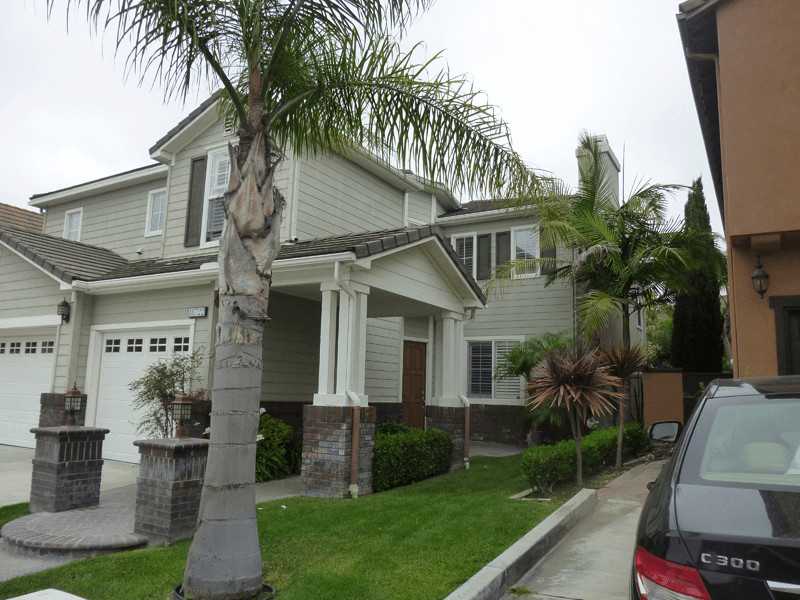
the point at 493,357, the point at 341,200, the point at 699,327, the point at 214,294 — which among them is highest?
the point at 341,200

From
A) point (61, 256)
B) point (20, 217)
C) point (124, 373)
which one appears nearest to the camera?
point (124, 373)

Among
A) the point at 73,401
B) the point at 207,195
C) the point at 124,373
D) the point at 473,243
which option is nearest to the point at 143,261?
the point at 207,195

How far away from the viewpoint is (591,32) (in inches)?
372

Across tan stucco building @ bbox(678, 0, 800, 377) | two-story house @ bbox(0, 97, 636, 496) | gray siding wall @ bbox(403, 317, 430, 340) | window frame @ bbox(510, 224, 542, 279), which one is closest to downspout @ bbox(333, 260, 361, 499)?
two-story house @ bbox(0, 97, 636, 496)

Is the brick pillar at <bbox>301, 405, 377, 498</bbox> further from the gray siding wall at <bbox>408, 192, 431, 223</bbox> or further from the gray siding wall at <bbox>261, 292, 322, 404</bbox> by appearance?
the gray siding wall at <bbox>408, 192, 431, 223</bbox>

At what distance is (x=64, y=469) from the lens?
695 centimetres

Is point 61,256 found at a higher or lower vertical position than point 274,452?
higher

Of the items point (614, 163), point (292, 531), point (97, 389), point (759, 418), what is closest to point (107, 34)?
point (292, 531)

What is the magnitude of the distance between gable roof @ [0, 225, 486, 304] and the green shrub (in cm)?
275

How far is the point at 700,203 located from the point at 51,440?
17.5 metres

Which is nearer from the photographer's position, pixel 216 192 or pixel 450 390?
pixel 450 390

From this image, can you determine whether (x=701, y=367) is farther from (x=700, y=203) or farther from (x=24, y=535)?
(x=24, y=535)

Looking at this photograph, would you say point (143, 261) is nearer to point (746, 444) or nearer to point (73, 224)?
point (73, 224)

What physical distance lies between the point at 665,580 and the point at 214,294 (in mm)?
9180
